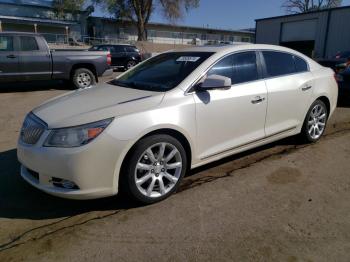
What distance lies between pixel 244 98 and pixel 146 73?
1.31m

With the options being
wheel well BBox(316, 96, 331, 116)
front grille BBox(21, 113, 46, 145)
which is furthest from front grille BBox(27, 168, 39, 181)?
wheel well BBox(316, 96, 331, 116)

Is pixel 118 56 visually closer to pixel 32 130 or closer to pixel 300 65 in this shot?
pixel 300 65

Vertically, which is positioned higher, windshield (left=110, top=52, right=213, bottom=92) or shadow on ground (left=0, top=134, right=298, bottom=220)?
windshield (left=110, top=52, right=213, bottom=92)

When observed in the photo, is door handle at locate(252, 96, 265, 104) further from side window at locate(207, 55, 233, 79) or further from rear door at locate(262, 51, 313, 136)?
side window at locate(207, 55, 233, 79)

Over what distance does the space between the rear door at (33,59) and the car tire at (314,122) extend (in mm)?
8355

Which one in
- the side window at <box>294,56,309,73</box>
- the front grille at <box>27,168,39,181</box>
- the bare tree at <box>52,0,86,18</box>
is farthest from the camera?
A: the bare tree at <box>52,0,86,18</box>

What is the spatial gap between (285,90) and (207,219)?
7.53ft

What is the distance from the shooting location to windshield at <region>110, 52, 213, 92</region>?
12.8ft

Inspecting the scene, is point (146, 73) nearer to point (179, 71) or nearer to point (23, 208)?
point (179, 71)

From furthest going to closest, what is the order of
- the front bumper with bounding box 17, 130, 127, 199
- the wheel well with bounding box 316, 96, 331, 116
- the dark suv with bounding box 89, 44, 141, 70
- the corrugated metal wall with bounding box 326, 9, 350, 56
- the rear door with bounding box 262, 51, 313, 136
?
the corrugated metal wall with bounding box 326, 9, 350, 56 → the dark suv with bounding box 89, 44, 141, 70 → the wheel well with bounding box 316, 96, 331, 116 → the rear door with bounding box 262, 51, 313, 136 → the front bumper with bounding box 17, 130, 127, 199

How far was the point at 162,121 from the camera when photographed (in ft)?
11.1

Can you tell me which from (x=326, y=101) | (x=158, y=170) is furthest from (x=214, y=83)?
(x=326, y=101)

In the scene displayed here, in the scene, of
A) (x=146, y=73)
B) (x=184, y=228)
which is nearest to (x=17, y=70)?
(x=146, y=73)

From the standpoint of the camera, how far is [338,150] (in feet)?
16.9
